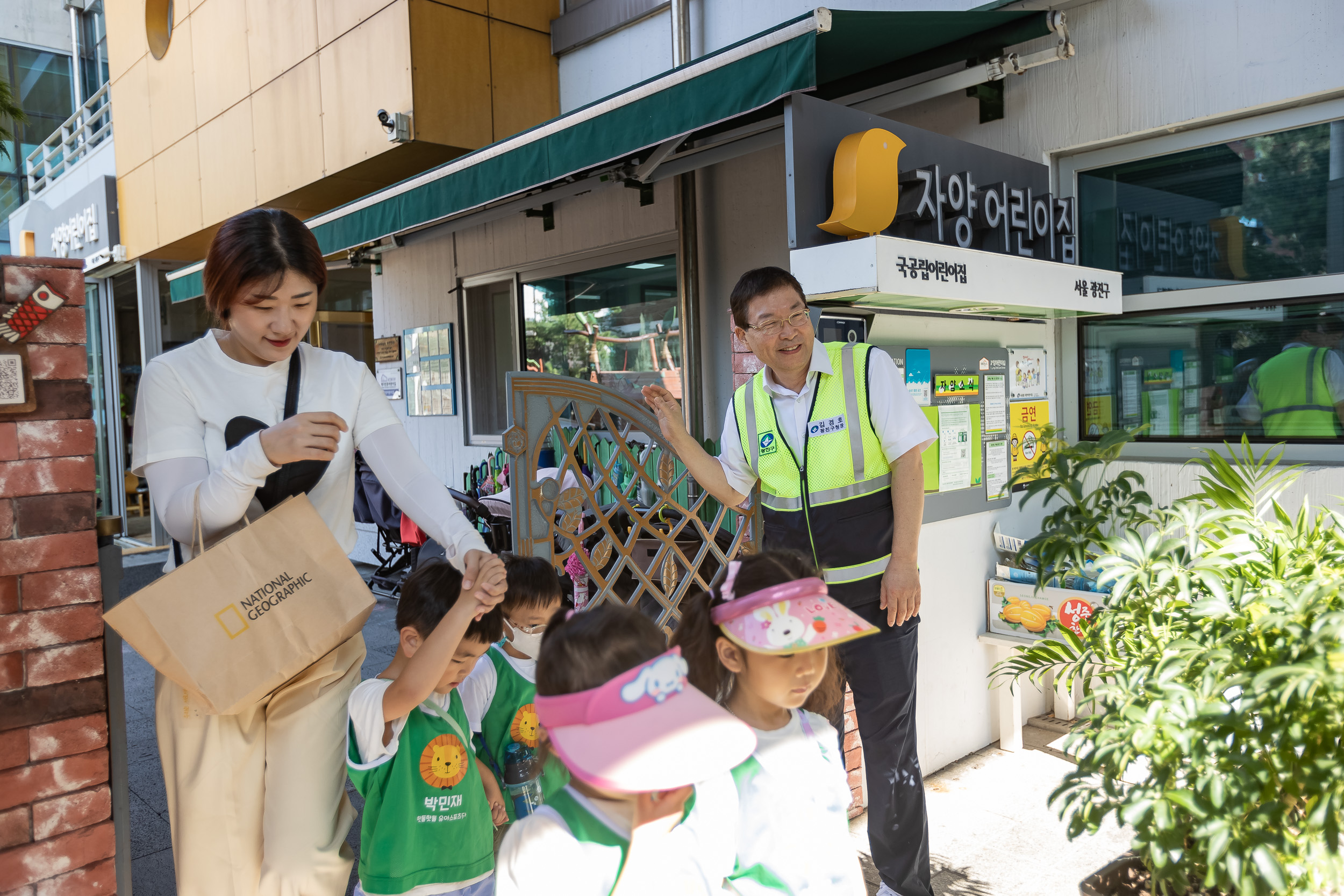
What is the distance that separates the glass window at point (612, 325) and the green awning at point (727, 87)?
69.3 inches

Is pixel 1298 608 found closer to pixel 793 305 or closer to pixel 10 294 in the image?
pixel 793 305

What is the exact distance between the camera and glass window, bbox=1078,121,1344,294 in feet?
10.9

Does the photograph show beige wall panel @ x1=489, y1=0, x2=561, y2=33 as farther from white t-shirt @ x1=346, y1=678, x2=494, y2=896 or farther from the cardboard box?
white t-shirt @ x1=346, y1=678, x2=494, y2=896

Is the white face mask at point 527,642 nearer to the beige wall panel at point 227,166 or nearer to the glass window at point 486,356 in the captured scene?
the glass window at point 486,356

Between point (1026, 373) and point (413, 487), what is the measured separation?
110 inches

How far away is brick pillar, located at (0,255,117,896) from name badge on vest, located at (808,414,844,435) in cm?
182

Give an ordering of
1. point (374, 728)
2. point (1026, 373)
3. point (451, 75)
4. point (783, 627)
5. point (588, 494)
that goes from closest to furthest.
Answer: point (783, 627), point (374, 728), point (588, 494), point (1026, 373), point (451, 75)

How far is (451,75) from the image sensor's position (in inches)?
252

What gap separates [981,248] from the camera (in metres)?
3.35

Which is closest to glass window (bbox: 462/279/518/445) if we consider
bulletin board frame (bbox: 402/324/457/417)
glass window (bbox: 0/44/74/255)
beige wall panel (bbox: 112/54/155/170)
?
bulletin board frame (bbox: 402/324/457/417)

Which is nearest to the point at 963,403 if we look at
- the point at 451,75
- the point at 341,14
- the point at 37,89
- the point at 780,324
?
the point at 780,324

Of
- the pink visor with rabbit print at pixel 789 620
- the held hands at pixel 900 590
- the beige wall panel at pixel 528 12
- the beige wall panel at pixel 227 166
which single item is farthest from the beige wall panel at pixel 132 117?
the pink visor with rabbit print at pixel 789 620

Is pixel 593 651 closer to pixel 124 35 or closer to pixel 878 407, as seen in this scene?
pixel 878 407

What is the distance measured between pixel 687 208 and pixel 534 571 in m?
→ 3.61
